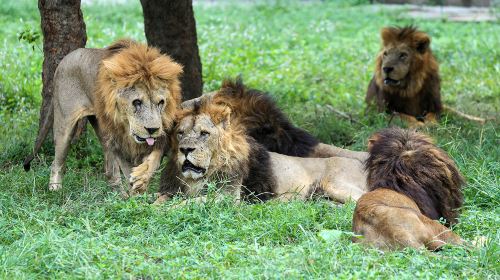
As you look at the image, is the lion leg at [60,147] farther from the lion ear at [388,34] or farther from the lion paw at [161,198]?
the lion ear at [388,34]

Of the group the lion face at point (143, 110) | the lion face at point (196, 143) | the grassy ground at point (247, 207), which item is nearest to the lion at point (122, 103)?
the lion face at point (143, 110)

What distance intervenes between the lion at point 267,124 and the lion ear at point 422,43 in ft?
9.16

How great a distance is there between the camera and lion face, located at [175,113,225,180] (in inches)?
249

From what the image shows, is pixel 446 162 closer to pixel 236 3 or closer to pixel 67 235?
pixel 67 235

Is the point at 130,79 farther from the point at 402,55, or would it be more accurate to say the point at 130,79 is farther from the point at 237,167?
the point at 402,55

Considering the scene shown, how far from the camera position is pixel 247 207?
622cm

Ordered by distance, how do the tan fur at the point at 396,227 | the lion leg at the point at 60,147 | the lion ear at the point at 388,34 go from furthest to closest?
the lion ear at the point at 388,34 < the lion leg at the point at 60,147 < the tan fur at the point at 396,227

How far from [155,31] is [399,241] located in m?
4.28

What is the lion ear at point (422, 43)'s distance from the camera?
32.6 ft

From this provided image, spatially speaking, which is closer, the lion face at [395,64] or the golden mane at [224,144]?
the golden mane at [224,144]

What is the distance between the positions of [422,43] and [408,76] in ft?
1.27

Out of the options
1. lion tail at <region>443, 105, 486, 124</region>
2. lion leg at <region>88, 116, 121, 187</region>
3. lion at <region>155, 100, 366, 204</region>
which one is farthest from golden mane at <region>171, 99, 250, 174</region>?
lion tail at <region>443, 105, 486, 124</region>

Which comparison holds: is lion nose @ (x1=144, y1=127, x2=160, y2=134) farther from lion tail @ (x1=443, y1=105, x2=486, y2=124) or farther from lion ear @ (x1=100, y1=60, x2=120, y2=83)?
lion tail @ (x1=443, y1=105, x2=486, y2=124)

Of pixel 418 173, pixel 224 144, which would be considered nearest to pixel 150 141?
pixel 224 144
